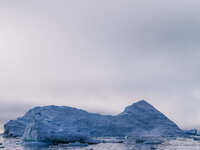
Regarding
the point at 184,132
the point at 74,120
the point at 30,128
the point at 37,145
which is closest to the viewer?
the point at 37,145

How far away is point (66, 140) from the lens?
41500mm

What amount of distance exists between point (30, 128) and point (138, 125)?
35376mm

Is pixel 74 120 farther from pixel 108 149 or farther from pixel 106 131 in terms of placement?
pixel 108 149

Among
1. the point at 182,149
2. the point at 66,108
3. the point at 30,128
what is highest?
the point at 66,108

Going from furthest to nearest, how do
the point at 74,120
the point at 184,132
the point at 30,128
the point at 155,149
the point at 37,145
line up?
the point at 184,132, the point at 74,120, the point at 30,128, the point at 37,145, the point at 155,149

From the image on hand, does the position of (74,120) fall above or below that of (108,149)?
above

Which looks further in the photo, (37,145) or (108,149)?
(37,145)

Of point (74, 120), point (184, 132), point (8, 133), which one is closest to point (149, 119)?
point (184, 132)

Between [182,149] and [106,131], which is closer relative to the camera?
[182,149]

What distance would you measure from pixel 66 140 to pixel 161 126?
36.4 metres

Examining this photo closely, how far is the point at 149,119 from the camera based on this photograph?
73688 millimetres

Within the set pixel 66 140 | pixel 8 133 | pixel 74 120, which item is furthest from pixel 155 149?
pixel 8 133

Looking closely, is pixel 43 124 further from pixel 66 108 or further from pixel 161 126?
pixel 161 126

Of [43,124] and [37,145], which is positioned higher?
[43,124]
